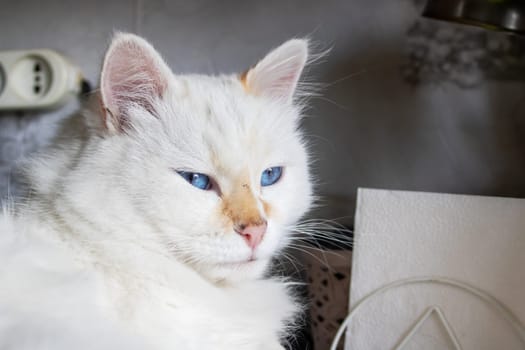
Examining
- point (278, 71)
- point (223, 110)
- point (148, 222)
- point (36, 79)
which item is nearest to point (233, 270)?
point (148, 222)

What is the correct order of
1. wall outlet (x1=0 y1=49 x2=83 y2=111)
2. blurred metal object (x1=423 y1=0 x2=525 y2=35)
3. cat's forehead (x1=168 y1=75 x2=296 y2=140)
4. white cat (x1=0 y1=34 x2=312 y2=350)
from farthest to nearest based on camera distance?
wall outlet (x1=0 y1=49 x2=83 y2=111) → blurred metal object (x1=423 y1=0 x2=525 y2=35) → cat's forehead (x1=168 y1=75 x2=296 y2=140) → white cat (x1=0 y1=34 x2=312 y2=350)

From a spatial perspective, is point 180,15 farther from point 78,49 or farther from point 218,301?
point 218,301

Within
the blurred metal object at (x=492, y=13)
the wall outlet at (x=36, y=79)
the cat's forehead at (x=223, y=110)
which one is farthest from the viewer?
the wall outlet at (x=36, y=79)

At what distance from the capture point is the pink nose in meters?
0.70

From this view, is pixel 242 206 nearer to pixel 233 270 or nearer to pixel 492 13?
pixel 233 270

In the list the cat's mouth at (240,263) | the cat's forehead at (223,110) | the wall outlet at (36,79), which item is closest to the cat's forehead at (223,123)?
the cat's forehead at (223,110)

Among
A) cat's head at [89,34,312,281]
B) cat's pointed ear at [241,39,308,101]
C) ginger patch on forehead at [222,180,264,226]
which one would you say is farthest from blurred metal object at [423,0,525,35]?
ginger patch on forehead at [222,180,264,226]

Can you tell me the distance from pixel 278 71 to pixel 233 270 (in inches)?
14.5

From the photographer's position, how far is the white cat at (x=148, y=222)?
0.65 meters

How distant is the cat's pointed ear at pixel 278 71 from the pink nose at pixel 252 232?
267mm

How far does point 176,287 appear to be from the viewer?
71 centimetres

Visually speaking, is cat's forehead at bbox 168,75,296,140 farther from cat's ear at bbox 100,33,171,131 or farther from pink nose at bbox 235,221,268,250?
pink nose at bbox 235,221,268,250

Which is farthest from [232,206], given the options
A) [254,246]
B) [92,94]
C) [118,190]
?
[92,94]

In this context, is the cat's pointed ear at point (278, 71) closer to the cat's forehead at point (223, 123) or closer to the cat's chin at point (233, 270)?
the cat's forehead at point (223, 123)
